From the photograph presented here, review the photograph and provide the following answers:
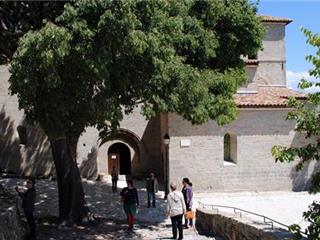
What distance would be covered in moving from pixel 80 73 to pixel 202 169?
14231mm

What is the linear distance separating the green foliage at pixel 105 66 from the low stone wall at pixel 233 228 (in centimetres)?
316

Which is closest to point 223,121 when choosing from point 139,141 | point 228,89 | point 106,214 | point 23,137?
point 228,89

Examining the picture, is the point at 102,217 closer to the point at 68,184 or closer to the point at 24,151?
the point at 68,184

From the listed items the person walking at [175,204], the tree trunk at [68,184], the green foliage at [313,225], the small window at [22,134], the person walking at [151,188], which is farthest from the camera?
the small window at [22,134]

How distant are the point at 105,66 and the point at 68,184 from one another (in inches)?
250

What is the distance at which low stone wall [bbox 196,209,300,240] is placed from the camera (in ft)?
34.6

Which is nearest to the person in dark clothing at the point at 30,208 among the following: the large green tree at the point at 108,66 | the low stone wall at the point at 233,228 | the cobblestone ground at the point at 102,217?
the cobblestone ground at the point at 102,217

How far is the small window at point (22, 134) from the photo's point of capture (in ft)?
92.8

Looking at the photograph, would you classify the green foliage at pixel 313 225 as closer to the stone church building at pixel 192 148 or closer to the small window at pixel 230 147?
the stone church building at pixel 192 148

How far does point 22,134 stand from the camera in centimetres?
2855

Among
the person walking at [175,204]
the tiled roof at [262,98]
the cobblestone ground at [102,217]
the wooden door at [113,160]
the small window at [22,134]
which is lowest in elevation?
the cobblestone ground at [102,217]

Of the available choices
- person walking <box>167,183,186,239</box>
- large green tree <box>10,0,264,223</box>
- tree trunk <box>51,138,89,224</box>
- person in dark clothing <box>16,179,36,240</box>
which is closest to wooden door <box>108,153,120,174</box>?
tree trunk <box>51,138,89,224</box>

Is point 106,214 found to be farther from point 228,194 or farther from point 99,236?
point 228,194

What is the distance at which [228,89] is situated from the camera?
58.0ft
